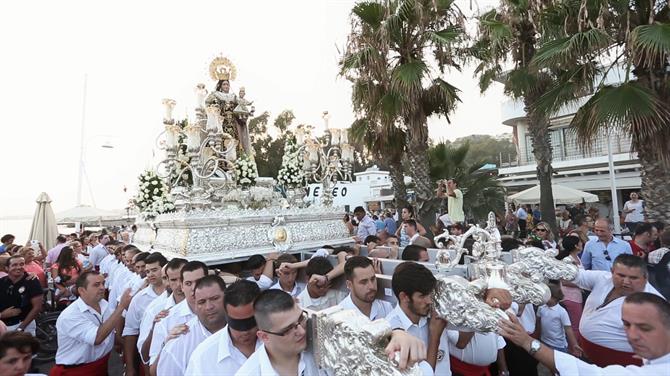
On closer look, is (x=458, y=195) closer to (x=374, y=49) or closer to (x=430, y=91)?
(x=430, y=91)

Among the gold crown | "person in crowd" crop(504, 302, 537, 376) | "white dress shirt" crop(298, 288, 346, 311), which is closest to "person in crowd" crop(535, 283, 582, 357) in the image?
"person in crowd" crop(504, 302, 537, 376)

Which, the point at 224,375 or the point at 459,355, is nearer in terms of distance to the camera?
the point at 224,375

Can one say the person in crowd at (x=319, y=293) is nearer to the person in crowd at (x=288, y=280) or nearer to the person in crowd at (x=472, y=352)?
the person in crowd at (x=288, y=280)

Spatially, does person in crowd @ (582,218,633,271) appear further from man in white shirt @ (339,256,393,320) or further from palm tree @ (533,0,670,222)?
man in white shirt @ (339,256,393,320)

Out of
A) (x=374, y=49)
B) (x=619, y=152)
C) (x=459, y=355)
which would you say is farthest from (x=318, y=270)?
(x=619, y=152)

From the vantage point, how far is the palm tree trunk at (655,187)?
7035 millimetres

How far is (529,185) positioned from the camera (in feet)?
72.5

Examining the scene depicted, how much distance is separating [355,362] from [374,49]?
887cm

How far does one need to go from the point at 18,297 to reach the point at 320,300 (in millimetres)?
3920

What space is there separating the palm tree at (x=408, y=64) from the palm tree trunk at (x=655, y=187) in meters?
4.15

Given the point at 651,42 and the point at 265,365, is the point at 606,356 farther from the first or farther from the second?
the point at 651,42

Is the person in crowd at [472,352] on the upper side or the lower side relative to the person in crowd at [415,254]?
lower

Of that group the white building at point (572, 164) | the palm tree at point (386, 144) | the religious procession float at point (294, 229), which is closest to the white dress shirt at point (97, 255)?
the religious procession float at point (294, 229)

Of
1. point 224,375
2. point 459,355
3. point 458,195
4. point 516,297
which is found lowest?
point 459,355
